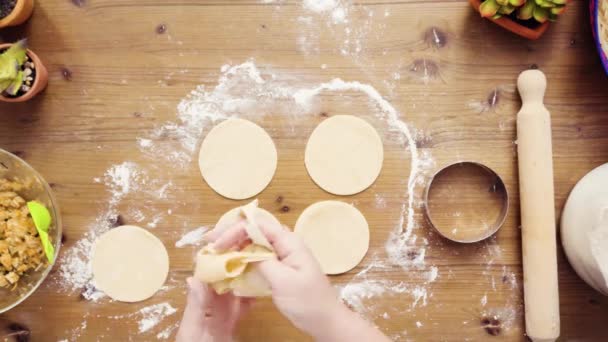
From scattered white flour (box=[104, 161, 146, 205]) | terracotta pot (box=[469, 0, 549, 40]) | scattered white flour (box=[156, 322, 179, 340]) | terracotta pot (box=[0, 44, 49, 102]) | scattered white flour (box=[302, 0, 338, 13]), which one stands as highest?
scattered white flour (box=[302, 0, 338, 13])

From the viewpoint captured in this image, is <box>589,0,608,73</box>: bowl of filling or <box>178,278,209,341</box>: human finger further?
<box>589,0,608,73</box>: bowl of filling

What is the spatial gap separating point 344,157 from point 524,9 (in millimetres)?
557

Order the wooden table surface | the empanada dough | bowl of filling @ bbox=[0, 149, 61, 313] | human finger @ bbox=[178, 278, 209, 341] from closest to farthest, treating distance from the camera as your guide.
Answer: the empanada dough
human finger @ bbox=[178, 278, 209, 341]
bowl of filling @ bbox=[0, 149, 61, 313]
the wooden table surface

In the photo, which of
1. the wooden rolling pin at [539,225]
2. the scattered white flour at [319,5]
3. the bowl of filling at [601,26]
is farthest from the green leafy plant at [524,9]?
the scattered white flour at [319,5]

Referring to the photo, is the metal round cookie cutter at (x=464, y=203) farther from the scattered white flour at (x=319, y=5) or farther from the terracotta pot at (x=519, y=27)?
the scattered white flour at (x=319, y=5)

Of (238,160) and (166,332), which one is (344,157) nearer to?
(238,160)

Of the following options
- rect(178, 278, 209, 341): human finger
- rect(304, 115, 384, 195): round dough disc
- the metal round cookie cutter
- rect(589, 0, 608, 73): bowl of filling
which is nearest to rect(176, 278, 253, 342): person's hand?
rect(178, 278, 209, 341): human finger

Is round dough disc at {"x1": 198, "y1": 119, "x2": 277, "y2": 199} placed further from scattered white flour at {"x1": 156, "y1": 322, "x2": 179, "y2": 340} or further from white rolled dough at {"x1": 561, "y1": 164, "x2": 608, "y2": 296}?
white rolled dough at {"x1": 561, "y1": 164, "x2": 608, "y2": 296}

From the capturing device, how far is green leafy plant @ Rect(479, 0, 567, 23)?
47.5 inches

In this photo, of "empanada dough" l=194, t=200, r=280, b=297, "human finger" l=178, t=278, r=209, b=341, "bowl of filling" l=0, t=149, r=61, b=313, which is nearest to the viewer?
"empanada dough" l=194, t=200, r=280, b=297

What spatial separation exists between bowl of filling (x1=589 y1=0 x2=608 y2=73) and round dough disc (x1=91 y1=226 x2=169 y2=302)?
1189 millimetres

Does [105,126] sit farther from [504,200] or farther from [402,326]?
[504,200]

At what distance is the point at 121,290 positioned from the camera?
4.31 feet

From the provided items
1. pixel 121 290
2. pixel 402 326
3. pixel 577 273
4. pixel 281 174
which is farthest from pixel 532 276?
pixel 121 290
